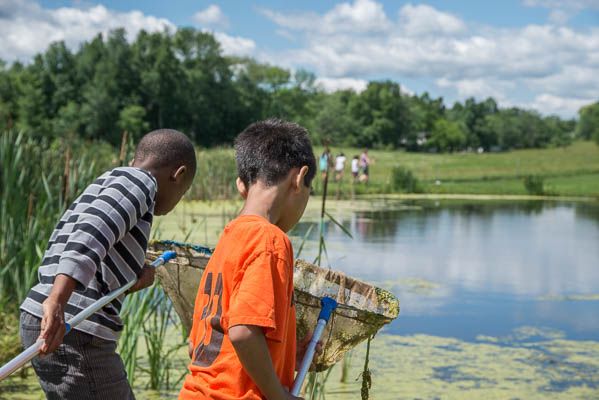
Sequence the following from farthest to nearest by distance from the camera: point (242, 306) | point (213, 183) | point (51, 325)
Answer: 1. point (213, 183)
2. point (51, 325)
3. point (242, 306)

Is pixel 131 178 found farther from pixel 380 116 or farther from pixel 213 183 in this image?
pixel 380 116

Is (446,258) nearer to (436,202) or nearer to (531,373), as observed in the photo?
(531,373)

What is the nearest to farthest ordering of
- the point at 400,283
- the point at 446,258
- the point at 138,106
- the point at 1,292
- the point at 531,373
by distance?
the point at 1,292, the point at 531,373, the point at 400,283, the point at 446,258, the point at 138,106

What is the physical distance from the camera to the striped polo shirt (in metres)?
1.98

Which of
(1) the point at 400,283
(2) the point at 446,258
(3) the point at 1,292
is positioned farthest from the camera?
(2) the point at 446,258

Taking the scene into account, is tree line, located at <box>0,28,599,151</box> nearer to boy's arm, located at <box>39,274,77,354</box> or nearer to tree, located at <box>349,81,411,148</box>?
tree, located at <box>349,81,411,148</box>

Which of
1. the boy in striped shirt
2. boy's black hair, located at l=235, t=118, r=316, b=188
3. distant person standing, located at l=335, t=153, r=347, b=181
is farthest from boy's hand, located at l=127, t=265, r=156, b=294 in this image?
distant person standing, located at l=335, t=153, r=347, b=181

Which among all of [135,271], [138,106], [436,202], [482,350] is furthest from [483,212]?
[138,106]

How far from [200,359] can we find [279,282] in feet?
0.86

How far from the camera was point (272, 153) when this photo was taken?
1.78 m

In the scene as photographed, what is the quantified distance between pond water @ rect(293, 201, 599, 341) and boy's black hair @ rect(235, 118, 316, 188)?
239 centimetres

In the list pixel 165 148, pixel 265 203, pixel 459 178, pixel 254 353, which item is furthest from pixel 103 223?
pixel 459 178

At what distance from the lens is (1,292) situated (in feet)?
14.6

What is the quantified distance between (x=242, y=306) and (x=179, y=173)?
31.6 inches
